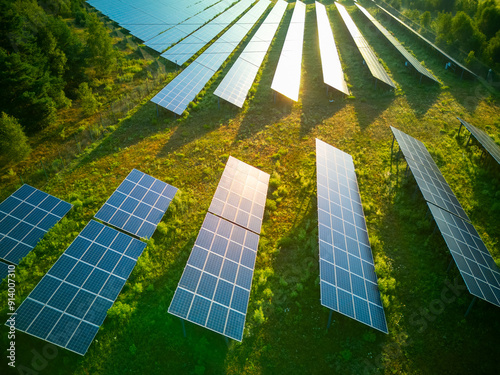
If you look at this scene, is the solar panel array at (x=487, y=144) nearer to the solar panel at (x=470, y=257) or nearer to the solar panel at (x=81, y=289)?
Result: the solar panel at (x=470, y=257)

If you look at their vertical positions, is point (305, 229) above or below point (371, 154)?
below

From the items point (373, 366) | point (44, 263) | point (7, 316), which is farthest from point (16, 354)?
point (373, 366)

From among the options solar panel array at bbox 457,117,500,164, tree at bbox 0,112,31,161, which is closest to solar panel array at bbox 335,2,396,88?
solar panel array at bbox 457,117,500,164

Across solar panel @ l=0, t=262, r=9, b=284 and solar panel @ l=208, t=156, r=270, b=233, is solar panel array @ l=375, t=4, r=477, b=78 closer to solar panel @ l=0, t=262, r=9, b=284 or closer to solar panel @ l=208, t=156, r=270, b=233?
solar panel @ l=208, t=156, r=270, b=233

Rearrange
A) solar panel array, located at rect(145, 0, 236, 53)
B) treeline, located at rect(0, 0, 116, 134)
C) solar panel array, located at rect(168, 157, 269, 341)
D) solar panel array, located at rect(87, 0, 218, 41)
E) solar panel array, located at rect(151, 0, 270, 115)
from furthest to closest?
solar panel array, located at rect(87, 0, 218, 41), solar panel array, located at rect(145, 0, 236, 53), solar panel array, located at rect(151, 0, 270, 115), treeline, located at rect(0, 0, 116, 134), solar panel array, located at rect(168, 157, 269, 341)

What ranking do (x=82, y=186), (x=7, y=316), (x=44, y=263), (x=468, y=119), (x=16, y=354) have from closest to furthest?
(x=16, y=354) → (x=7, y=316) → (x=44, y=263) → (x=82, y=186) → (x=468, y=119)

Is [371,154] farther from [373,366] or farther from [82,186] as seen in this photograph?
[82,186]

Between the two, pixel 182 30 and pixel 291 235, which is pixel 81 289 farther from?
pixel 182 30
